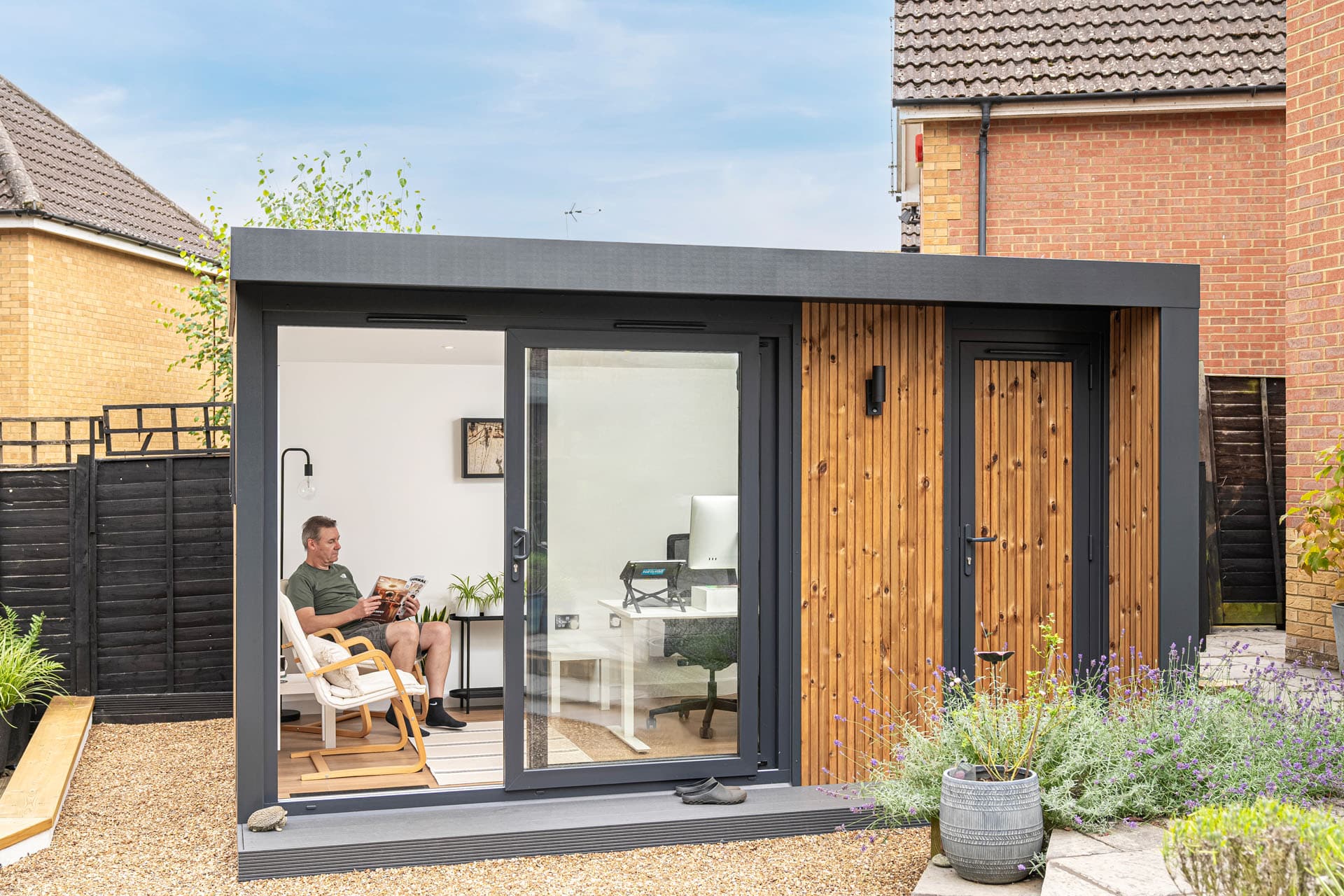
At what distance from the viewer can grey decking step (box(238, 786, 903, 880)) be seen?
436 cm

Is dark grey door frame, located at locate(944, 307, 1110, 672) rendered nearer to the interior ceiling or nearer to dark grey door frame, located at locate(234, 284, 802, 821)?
dark grey door frame, located at locate(234, 284, 802, 821)

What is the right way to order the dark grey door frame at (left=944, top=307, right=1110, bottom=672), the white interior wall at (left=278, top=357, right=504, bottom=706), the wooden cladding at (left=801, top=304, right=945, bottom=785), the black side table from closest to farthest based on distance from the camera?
the wooden cladding at (left=801, top=304, right=945, bottom=785)
the dark grey door frame at (left=944, top=307, right=1110, bottom=672)
the black side table
the white interior wall at (left=278, top=357, right=504, bottom=706)

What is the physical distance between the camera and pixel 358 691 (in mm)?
5637

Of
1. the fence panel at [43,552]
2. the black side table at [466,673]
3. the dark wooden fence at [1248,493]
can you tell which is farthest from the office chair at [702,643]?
the dark wooden fence at [1248,493]

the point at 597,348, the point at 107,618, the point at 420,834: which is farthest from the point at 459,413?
the point at 420,834

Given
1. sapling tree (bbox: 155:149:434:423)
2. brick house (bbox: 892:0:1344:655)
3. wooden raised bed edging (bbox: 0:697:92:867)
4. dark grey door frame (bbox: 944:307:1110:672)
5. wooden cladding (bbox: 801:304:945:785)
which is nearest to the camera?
wooden raised bed edging (bbox: 0:697:92:867)

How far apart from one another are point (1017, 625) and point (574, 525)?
218cm

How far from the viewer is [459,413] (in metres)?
8.02

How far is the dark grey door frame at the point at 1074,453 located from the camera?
5355 millimetres

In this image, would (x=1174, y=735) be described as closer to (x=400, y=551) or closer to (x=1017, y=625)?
(x=1017, y=625)

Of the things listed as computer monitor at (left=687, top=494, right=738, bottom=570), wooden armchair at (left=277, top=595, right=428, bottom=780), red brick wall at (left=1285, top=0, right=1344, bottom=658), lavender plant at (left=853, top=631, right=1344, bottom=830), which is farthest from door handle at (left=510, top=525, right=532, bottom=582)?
red brick wall at (left=1285, top=0, right=1344, bottom=658)

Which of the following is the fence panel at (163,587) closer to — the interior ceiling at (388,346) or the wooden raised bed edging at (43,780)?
the wooden raised bed edging at (43,780)

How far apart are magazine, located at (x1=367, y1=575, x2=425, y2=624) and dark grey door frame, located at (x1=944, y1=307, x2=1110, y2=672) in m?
3.15

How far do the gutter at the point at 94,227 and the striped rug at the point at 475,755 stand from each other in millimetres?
7175
